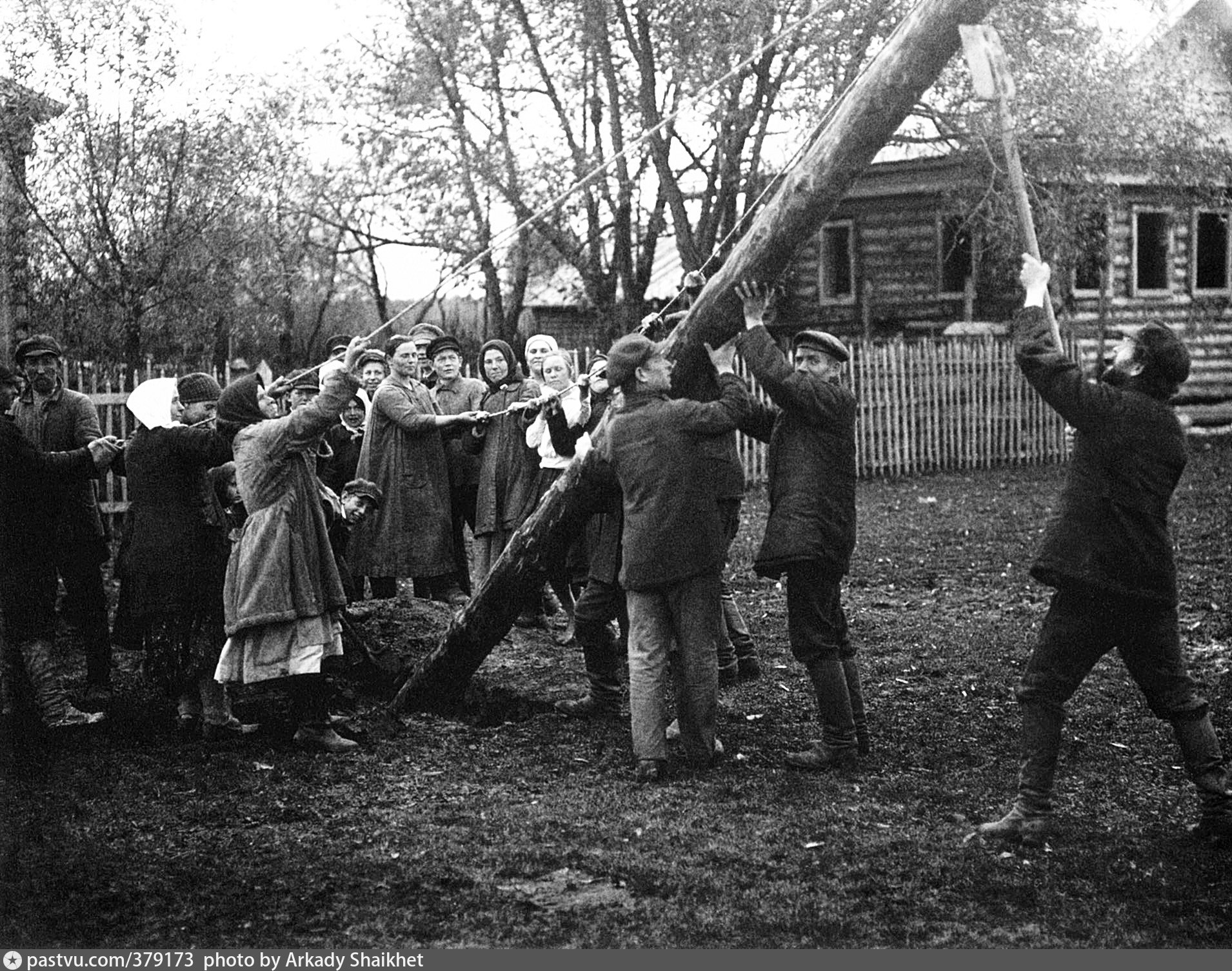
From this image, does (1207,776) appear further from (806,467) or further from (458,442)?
(458,442)

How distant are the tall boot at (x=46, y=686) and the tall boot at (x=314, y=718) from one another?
123cm

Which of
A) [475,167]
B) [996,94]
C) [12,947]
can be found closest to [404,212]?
[475,167]

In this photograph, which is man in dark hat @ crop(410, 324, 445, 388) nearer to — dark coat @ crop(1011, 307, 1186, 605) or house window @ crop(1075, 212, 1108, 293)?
dark coat @ crop(1011, 307, 1186, 605)

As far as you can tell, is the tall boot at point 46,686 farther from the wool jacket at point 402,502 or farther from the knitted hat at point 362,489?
the wool jacket at point 402,502

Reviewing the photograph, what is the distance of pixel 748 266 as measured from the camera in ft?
19.9

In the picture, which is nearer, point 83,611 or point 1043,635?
point 1043,635

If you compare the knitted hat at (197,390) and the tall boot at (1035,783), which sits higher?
the knitted hat at (197,390)

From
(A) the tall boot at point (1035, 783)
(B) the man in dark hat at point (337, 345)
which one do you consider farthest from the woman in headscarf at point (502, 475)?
(A) the tall boot at point (1035, 783)

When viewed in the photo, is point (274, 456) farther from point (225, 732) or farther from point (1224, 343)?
point (1224, 343)

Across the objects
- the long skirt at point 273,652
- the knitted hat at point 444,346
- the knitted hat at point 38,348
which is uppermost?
the knitted hat at point 38,348

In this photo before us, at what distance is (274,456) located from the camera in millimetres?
6145

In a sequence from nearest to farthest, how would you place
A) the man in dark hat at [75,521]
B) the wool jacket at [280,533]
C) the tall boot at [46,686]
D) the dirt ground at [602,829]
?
the dirt ground at [602,829] < the wool jacket at [280,533] < the tall boot at [46,686] < the man in dark hat at [75,521]

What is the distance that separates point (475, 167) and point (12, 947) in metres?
15.9

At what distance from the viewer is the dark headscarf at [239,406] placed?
6.30 meters
